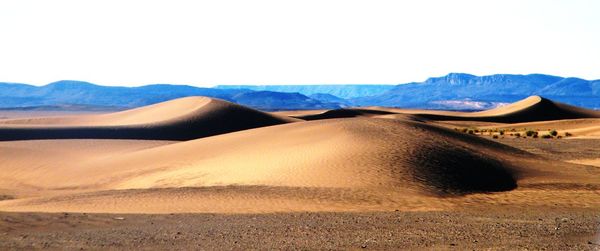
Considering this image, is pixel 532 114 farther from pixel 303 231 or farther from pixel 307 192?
pixel 303 231

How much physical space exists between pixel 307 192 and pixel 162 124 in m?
38.7

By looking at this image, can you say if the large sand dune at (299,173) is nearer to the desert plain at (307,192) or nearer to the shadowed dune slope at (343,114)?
the desert plain at (307,192)

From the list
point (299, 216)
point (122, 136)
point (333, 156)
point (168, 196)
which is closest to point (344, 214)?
point (299, 216)

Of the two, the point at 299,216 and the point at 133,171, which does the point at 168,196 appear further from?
the point at 133,171

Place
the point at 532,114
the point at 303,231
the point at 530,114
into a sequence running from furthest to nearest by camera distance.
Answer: the point at 532,114 < the point at 530,114 < the point at 303,231

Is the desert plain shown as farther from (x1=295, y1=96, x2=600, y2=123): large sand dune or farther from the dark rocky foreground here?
(x1=295, y1=96, x2=600, y2=123): large sand dune

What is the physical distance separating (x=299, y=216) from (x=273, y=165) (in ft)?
29.8

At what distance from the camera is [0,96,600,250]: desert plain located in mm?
11180

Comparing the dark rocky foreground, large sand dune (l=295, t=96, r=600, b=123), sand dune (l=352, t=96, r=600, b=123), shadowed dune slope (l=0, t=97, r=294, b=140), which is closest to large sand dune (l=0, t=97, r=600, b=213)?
the dark rocky foreground

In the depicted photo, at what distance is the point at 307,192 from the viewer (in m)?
17.4

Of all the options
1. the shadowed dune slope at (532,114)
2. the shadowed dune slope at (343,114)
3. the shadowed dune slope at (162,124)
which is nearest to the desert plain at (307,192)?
the shadowed dune slope at (162,124)

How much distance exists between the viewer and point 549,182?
66.7 feet

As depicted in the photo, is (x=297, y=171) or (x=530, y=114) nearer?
(x=297, y=171)

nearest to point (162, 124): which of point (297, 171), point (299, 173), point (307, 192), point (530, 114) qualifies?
point (297, 171)
